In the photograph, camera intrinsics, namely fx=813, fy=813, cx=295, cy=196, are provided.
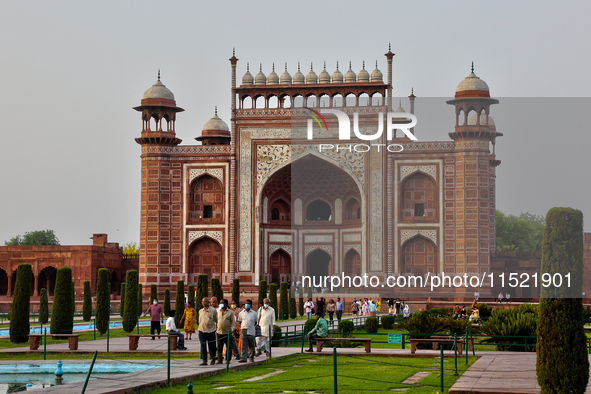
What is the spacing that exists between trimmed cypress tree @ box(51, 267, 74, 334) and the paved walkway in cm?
864

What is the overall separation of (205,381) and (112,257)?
31010 millimetres

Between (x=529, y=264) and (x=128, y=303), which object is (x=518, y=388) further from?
(x=128, y=303)

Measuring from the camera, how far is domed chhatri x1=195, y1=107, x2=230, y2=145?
42.7 metres

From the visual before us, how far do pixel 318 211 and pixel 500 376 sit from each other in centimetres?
2796

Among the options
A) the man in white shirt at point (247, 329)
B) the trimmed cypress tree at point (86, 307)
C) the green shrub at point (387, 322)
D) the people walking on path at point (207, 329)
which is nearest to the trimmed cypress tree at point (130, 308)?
the trimmed cypress tree at point (86, 307)

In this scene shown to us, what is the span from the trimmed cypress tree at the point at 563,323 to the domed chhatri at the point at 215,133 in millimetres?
35310

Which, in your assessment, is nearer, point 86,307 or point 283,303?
point 86,307

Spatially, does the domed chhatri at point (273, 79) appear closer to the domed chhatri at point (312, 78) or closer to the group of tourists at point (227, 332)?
the domed chhatri at point (312, 78)

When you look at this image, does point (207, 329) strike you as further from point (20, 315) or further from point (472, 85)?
point (472, 85)

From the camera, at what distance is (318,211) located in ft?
123

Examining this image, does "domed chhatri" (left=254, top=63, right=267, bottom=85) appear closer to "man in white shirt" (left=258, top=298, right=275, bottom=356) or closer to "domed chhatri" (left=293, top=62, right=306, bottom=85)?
"domed chhatri" (left=293, top=62, right=306, bottom=85)

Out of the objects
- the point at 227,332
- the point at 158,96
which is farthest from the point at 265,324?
the point at 158,96

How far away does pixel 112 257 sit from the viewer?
130ft

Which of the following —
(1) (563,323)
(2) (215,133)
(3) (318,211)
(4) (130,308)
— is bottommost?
(4) (130,308)
